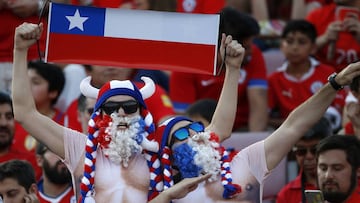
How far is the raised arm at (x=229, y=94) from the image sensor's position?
259 inches

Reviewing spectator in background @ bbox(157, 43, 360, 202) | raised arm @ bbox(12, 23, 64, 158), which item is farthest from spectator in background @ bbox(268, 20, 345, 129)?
raised arm @ bbox(12, 23, 64, 158)

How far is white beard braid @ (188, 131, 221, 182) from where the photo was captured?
19.9ft

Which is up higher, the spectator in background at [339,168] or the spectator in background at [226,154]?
the spectator in background at [226,154]

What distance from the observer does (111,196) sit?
20.0ft

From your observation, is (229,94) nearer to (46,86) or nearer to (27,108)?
(27,108)

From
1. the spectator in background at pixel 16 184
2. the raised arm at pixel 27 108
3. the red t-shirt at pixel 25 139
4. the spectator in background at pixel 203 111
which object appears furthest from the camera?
the red t-shirt at pixel 25 139

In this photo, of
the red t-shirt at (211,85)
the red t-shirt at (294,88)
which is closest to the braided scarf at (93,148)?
the red t-shirt at (211,85)

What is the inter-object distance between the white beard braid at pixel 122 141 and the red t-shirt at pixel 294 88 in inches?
132

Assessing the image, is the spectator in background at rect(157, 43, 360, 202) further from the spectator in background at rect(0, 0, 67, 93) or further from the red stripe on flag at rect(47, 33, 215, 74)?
the spectator in background at rect(0, 0, 67, 93)

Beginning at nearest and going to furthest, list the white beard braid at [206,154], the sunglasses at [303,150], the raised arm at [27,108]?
the white beard braid at [206,154] → the raised arm at [27,108] → the sunglasses at [303,150]

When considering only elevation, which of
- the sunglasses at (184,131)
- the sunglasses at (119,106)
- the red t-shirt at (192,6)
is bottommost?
the sunglasses at (184,131)

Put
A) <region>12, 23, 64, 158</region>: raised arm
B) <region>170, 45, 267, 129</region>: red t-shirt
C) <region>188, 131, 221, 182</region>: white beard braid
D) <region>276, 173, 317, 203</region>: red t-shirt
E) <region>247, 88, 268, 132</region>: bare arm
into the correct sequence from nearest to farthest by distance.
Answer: <region>188, 131, 221, 182</region>: white beard braid, <region>12, 23, 64, 158</region>: raised arm, <region>276, 173, 317, 203</region>: red t-shirt, <region>247, 88, 268, 132</region>: bare arm, <region>170, 45, 267, 129</region>: red t-shirt

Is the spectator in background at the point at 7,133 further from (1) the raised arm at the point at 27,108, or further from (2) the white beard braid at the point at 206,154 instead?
(2) the white beard braid at the point at 206,154

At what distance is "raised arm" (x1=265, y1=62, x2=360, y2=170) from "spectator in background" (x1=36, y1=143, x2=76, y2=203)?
1960mm
